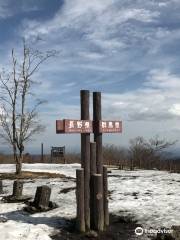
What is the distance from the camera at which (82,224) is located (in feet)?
34.5

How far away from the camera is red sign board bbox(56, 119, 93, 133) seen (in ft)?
33.6

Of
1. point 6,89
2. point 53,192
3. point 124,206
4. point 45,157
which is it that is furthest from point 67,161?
point 124,206

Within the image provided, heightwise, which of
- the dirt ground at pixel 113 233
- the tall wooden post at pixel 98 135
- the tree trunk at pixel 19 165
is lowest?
the dirt ground at pixel 113 233

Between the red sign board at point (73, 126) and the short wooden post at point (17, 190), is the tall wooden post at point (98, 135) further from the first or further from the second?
the short wooden post at point (17, 190)

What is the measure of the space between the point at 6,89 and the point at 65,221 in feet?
49.0

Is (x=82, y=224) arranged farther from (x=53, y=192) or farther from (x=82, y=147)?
(x=53, y=192)

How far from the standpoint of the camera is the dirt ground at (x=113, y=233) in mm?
10203

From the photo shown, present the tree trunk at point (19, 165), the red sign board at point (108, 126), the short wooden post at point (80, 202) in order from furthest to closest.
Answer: the tree trunk at point (19, 165), the red sign board at point (108, 126), the short wooden post at point (80, 202)

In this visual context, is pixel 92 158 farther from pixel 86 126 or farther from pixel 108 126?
pixel 108 126

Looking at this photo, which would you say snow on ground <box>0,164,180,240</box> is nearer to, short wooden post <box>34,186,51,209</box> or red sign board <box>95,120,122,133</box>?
Result: short wooden post <box>34,186,51,209</box>

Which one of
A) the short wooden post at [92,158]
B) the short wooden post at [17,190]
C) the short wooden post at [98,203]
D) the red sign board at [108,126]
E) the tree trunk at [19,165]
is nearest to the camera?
the short wooden post at [98,203]

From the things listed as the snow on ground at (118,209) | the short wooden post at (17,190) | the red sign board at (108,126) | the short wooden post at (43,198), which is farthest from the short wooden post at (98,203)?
the short wooden post at (17,190)

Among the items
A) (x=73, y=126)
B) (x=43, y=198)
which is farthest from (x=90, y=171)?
(x=43, y=198)

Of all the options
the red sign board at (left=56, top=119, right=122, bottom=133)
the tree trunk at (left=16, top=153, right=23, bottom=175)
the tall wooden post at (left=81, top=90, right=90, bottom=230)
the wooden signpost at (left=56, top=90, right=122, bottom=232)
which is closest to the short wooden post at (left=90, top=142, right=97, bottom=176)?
the wooden signpost at (left=56, top=90, right=122, bottom=232)
